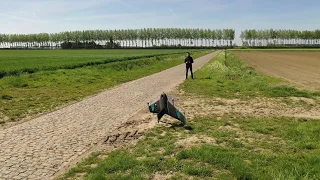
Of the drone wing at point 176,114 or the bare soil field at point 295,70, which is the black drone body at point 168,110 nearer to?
the drone wing at point 176,114

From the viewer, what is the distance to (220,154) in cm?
708

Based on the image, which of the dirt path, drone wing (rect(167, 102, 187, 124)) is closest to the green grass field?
drone wing (rect(167, 102, 187, 124))

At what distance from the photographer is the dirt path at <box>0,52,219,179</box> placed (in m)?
6.64

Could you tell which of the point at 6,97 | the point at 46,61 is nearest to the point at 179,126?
the point at 6,97

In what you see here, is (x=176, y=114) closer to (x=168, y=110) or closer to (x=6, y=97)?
(x=168, y=110)

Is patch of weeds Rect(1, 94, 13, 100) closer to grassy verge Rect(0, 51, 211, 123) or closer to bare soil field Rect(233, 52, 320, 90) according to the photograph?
grassy verge Rect(0, 51, 211, 123)

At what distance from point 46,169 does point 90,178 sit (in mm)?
1240

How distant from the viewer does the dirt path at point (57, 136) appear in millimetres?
6645

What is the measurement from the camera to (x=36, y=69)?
98.1 ft

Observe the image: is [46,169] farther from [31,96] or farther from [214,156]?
[31,96]

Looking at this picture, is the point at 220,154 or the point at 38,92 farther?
the point at 38,92

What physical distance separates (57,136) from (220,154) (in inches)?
190

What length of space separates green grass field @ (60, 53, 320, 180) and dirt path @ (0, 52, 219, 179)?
770 mm

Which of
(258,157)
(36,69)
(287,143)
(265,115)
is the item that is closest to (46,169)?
(258,157)
